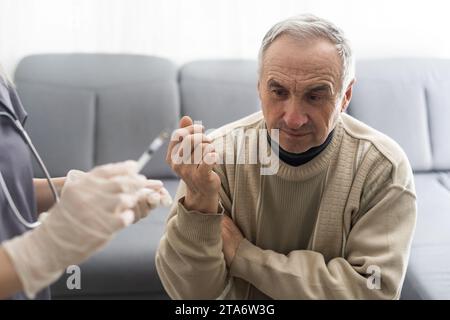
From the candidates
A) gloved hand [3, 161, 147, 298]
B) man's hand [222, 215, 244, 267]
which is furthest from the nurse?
man's hand [222, 215, 244, 267]

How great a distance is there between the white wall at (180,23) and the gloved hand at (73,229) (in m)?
1.72

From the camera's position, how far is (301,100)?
1044 mm

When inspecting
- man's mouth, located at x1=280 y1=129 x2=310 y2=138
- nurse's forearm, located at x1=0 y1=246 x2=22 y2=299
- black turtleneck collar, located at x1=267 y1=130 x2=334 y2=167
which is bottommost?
nurse's forearm, located at x1=0 y1=246 x2=22 y2=299

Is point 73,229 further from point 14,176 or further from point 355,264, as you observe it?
point 355,264

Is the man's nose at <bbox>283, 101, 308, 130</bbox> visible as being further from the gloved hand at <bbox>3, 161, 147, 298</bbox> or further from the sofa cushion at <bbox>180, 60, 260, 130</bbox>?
the sofa cushion at <bbox>180, 60, 260, 130</bbox>

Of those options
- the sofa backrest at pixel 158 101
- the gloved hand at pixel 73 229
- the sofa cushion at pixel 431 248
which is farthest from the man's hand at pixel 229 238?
the sofa backrest at pixel 158 101

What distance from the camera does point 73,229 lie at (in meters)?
0.73

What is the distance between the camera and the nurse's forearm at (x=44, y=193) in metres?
1.07

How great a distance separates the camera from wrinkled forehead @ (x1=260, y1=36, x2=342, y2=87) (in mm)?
1017

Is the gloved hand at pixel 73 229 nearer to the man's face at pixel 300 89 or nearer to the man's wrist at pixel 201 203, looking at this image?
the man's wrist at pixel 201 203

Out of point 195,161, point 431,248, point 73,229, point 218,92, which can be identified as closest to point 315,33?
point 195,161

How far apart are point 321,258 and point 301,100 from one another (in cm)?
31

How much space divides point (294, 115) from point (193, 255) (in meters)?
0.32

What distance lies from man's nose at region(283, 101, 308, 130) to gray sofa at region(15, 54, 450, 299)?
0.91 metres
